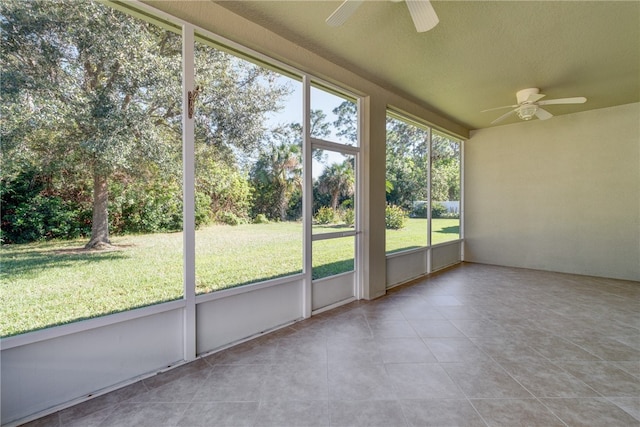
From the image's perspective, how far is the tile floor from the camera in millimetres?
1765

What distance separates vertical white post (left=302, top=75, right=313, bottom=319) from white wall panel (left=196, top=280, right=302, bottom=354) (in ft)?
0.27

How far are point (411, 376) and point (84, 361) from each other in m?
2.27

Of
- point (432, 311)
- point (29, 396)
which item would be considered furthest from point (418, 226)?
point (29, 396)

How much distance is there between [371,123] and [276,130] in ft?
4.87

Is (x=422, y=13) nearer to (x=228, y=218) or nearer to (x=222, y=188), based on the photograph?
(x=222, y=188)

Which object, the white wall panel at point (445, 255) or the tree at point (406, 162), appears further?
the white wall panel at point (445, 255)

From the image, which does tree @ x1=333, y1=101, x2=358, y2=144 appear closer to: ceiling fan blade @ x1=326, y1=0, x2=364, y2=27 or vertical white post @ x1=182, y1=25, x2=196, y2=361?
ceiling fan blade @ x1=326, y1=0, x2=364, y2=27

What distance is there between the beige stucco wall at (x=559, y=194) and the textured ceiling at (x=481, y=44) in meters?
0.98

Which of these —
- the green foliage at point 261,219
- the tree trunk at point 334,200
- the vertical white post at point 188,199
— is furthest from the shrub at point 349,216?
the vertical white post at point 188,199

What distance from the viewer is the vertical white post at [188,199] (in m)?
2.36

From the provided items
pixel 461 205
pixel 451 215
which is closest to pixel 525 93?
pixel 451 215

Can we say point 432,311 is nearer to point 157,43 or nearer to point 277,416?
point 277,416

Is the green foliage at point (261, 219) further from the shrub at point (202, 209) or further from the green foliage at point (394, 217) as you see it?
the green foliage at point (394, 217)

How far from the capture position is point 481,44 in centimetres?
292
